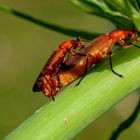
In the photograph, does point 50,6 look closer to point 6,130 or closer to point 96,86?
point 6,130

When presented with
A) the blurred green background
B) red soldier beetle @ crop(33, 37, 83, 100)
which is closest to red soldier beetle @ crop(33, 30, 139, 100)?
red soldier beetle @ crop(33, 37, 83, 100)

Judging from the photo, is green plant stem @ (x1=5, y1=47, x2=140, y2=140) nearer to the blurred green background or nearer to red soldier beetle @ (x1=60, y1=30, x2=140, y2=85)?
red soldier beetle @ (x1=60, y1=30, x2=140, y2=85)

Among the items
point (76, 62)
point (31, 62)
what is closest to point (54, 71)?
point (76, 62)

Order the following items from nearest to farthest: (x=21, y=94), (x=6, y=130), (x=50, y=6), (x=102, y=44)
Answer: (x=102, y=44), (x=6, y=130), (x=21, y=94), (x=50, y=6)

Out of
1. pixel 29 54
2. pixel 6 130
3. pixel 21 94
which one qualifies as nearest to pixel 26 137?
pixel 6 130

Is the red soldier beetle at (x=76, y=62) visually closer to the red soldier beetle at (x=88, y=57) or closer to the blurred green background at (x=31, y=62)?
the red soldier beetle at (x=88, y=57)

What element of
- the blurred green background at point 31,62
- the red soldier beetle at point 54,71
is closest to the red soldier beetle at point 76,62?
the red soldier beetle at point 54,71
